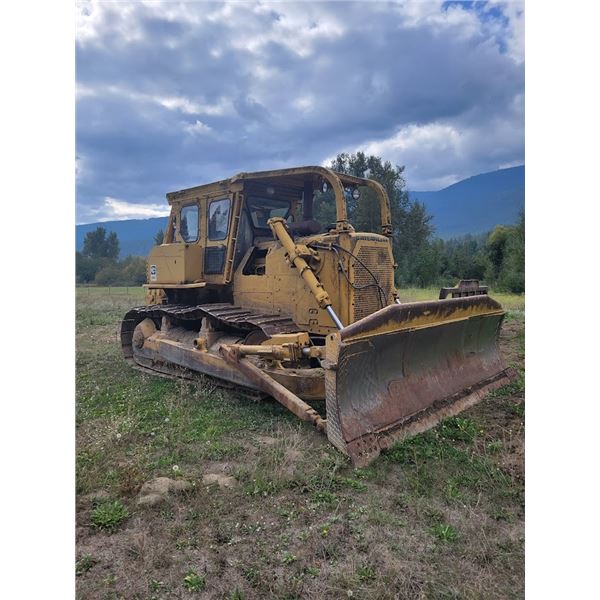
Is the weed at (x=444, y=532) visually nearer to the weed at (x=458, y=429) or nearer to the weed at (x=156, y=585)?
the weed at (x=458, y=429)

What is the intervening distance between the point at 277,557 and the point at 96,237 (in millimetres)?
2503

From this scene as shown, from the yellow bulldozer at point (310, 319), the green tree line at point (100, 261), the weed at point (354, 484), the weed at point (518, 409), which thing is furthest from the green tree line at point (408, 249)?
the weed at point (354, 484)

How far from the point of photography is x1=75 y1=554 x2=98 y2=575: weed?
245cm

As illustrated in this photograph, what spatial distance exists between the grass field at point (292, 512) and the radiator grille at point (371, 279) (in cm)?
139

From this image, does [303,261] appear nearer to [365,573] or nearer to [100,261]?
[100,261]

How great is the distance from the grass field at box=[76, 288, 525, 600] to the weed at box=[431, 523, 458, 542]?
11 millimetres

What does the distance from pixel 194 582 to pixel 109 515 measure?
87 cm


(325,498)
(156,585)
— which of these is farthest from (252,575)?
(325,498)

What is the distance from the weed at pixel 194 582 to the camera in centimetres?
229

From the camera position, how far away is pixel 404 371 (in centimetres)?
446

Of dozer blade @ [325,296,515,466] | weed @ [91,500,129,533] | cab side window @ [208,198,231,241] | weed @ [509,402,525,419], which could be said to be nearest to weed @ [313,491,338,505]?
dozer blade @ [325,296,515,466]

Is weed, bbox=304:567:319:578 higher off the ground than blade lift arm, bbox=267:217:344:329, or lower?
lower

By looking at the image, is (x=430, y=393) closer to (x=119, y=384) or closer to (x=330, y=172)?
(x=330, y=172)

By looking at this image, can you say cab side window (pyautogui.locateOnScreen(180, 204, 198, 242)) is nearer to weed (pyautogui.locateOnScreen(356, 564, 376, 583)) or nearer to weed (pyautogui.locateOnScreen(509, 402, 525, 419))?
weed (pyautogui.locateOnScreen(509, 402, 525, 419))
